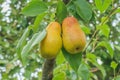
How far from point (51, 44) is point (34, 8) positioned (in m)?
0.17

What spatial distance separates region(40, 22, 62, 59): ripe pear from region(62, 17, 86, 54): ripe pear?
1 cm

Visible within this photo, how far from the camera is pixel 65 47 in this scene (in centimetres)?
79

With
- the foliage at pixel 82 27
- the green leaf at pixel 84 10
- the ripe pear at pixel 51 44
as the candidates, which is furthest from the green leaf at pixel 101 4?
the ripe pear at pixel 51 44

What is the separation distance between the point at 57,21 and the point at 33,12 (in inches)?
3.0

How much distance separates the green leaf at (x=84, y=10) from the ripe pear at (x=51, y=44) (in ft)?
0.32

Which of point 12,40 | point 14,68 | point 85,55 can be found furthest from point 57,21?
point 12,40

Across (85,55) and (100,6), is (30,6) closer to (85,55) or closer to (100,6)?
(100,6)

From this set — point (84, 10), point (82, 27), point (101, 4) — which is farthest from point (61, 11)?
point (82, 27)

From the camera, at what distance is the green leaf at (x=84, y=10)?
2.90ft

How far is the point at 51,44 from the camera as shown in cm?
77

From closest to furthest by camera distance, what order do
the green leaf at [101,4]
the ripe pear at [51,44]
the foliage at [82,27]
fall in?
1. the ripe pear at [51,44]
2. the foliage at [82,27]
3. the green leaf at [101,4]

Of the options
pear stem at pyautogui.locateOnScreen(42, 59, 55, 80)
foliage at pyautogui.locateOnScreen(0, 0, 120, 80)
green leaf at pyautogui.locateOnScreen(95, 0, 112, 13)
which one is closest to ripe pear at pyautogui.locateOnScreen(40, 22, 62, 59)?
foliage at pyautogui.locateOnScreen(0, 0, 120, 80)

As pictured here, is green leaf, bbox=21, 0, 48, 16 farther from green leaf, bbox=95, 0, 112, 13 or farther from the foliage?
green leaf, bbox=95, 0, 112, 13

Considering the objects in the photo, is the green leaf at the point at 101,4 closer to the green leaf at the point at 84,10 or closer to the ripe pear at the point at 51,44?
the green leaf at the point at 84,10
